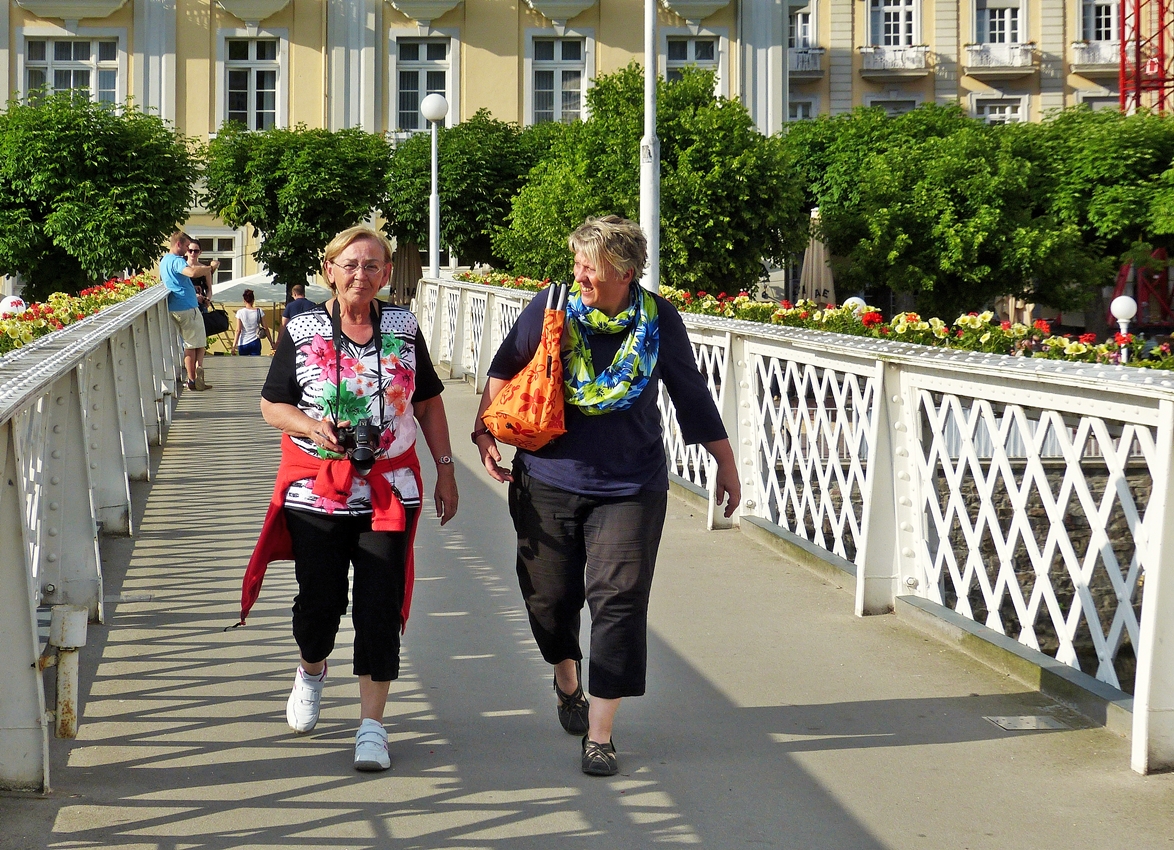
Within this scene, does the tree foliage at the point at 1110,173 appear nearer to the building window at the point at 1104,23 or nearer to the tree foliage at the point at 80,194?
the building window at the point at 1104,23

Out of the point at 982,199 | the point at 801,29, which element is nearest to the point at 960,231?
the point at 982,199

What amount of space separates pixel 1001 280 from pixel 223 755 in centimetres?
3547

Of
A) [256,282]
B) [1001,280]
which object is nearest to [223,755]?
[256,282]

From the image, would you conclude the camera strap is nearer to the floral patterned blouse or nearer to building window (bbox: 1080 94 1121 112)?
the floral patterned blouse

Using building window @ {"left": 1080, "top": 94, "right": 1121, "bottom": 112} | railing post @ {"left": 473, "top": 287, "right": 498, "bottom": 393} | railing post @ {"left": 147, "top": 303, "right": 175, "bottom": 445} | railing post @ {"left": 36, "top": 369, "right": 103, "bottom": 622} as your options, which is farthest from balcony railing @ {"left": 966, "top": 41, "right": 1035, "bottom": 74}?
railing post @ {"left": 36, "top": 369, "right": 103, "bottom": 622}

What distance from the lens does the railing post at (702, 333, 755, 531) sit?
845 cm

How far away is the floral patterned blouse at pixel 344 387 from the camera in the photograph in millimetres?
4465

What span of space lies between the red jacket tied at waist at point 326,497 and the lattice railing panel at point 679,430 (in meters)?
4.44

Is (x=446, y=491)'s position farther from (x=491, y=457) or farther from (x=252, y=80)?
(x=252, y=80)

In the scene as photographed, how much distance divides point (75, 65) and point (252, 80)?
188 inches

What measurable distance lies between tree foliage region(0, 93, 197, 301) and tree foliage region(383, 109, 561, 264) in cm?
526

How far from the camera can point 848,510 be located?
23.9 ft

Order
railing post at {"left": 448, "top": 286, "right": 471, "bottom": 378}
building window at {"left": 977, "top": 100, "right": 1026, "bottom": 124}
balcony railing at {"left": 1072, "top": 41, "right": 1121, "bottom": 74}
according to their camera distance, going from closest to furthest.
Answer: railing post at {"left": 448, "top": 286, "right": 471, "bottom": 378}, balcony railing at {"left": 1072, "top": 41, "right": 1121, "bottom": 74}, building window at {"left": 977, "top": 100, "right": 1026, "bottom": 124}

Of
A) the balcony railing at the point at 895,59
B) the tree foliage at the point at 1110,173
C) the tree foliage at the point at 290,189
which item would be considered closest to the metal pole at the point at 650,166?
the tree foliage at the point at 290,189
